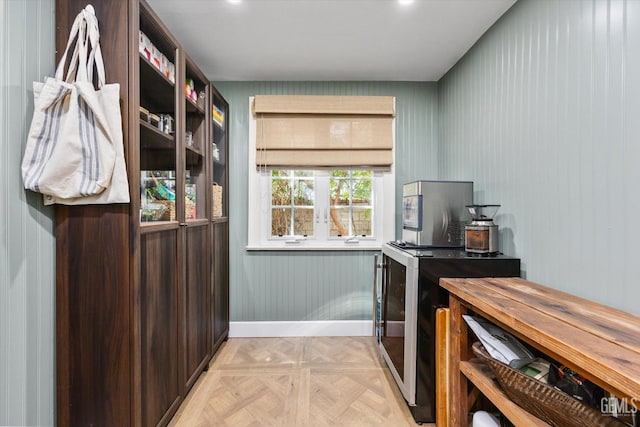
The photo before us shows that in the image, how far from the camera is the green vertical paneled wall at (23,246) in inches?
41.3

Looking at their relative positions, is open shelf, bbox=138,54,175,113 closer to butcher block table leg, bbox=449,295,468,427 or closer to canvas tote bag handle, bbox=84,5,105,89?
canvas tote bag handle, bbox=84,5,105,89

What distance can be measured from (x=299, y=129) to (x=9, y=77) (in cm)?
179

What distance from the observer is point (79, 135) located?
1.12 m

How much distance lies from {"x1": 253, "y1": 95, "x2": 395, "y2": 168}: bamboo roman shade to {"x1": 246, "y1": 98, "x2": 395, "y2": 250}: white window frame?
0.41 ft

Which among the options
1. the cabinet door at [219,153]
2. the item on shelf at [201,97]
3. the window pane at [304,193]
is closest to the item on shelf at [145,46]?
the item on shelf at [201,97]

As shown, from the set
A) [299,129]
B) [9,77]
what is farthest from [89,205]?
[299,129]

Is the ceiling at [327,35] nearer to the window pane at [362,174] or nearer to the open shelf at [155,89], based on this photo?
the open shelf at [155,89]

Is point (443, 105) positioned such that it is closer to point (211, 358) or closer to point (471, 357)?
point (471, 357)

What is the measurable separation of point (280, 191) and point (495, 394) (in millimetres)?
2104

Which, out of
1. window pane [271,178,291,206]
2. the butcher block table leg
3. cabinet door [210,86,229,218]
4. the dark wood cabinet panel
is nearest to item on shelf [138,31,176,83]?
cabinet door [210,86,229,218]

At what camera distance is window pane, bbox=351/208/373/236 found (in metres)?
2.70

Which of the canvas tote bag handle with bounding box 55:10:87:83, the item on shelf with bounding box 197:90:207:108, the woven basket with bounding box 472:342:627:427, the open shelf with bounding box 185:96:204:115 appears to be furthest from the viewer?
the item on shelf with bounding box 197:90:207:108

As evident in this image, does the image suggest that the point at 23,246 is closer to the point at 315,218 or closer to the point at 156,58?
the point at 156,58

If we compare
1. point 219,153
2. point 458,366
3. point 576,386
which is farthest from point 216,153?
point 576,386
